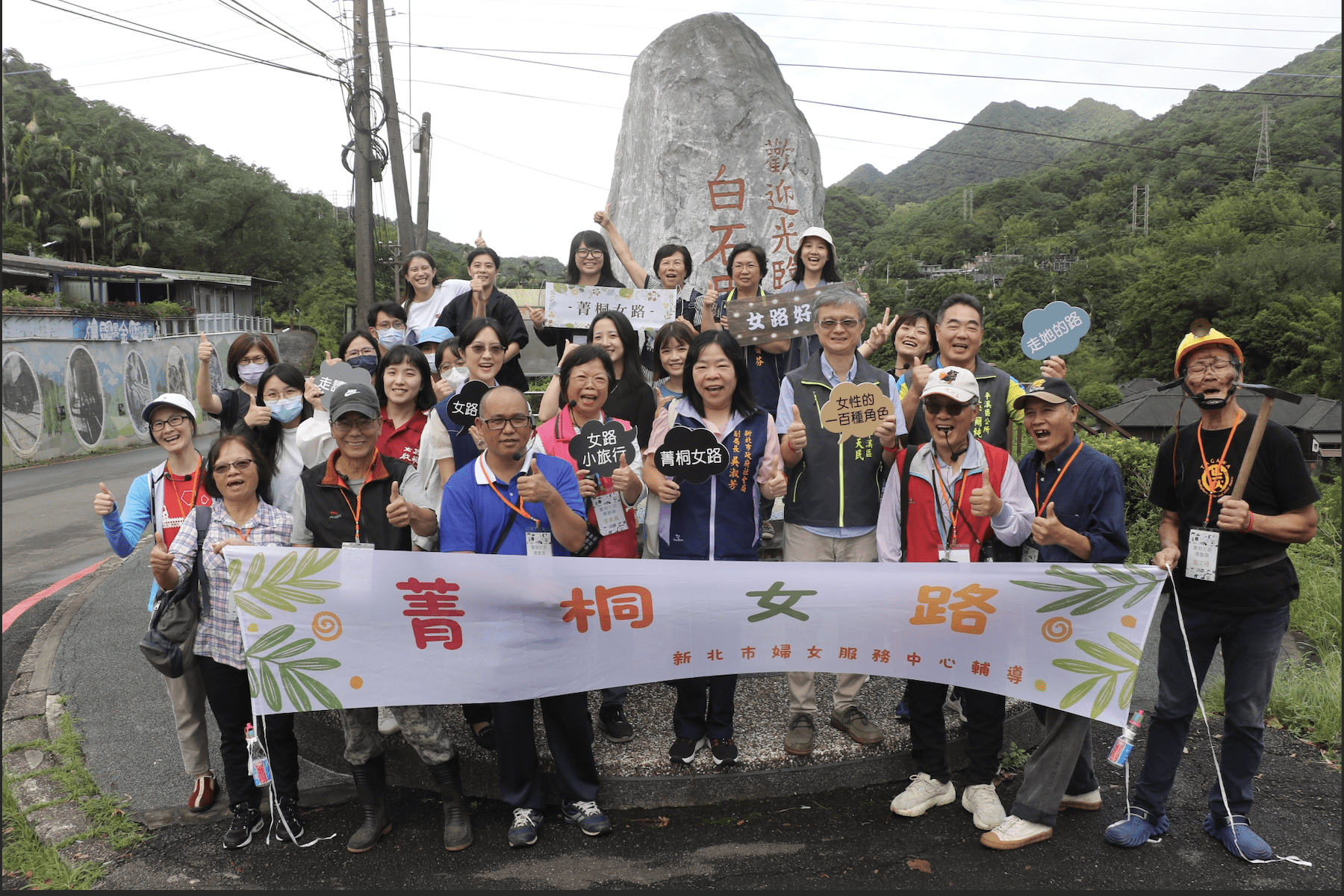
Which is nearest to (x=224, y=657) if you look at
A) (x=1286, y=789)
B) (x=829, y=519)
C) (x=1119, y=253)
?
(x=829, y=519)

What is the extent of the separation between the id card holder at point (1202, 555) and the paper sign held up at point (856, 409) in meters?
1.39

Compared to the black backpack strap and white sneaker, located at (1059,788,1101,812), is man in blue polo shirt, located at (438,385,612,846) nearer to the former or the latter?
the black backpack strap

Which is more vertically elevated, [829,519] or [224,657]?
[829,519]

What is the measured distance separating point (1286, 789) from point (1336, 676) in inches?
62.8

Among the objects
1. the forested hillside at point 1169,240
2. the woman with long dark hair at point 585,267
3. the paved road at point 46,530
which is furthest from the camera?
the forested hillside at point 1169,240

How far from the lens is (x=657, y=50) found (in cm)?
954

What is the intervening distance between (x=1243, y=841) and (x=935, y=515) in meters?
1.93

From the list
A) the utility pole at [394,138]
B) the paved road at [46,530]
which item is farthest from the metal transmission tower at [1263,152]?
the paved road at [46,530]

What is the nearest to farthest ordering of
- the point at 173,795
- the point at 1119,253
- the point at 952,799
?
the point at 952,799
the point at 173,795
the point at 1119,253

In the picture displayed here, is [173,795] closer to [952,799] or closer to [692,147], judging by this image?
[952,799]

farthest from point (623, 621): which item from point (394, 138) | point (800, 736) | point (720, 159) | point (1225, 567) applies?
point (394, 138)

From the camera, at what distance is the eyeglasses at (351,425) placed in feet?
12.2

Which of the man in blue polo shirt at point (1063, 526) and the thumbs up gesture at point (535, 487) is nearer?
the thumbs up gesture at point (535, 487)

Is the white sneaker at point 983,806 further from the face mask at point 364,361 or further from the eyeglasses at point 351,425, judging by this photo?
the face mask at point 364,361
